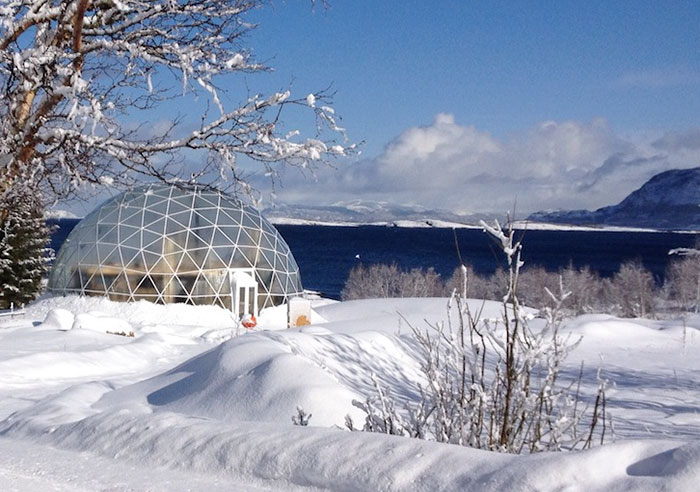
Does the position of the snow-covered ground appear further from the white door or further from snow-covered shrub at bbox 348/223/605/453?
the white door

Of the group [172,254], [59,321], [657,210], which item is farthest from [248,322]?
→ [657,210]

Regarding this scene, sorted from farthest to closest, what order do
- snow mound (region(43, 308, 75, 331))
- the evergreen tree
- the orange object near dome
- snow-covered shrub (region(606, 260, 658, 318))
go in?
1. snow-covered shrub (region(606, 260, 658, 318))
2. the evergreen tree
3. the orange object near dome
4. snow mound (region(43, 308, 75, 331))

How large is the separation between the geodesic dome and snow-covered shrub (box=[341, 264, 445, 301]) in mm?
24322

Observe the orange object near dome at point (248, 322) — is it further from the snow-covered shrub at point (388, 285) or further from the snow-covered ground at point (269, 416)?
the snow-covered shrub at point (388, 285)

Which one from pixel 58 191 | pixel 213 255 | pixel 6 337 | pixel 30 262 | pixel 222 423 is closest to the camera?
pixel 222 423

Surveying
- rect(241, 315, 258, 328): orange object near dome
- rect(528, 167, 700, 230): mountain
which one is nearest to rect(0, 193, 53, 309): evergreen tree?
rect(241, 315, 258, 328): orange object near dome

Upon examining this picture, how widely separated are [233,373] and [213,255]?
554 inches

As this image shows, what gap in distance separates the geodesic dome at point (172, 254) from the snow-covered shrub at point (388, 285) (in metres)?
24.3

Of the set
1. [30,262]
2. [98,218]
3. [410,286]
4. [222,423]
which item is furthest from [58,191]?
[410,286]

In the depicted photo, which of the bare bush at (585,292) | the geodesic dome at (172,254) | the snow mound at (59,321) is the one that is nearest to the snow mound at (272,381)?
the snow mound at (59,321)

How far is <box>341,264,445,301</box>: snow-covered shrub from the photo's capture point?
48500 mm

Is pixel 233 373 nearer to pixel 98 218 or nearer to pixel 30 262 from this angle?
pixel 98 218

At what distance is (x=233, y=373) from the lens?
27.7ft

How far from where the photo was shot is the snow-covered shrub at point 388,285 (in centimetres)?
4850
